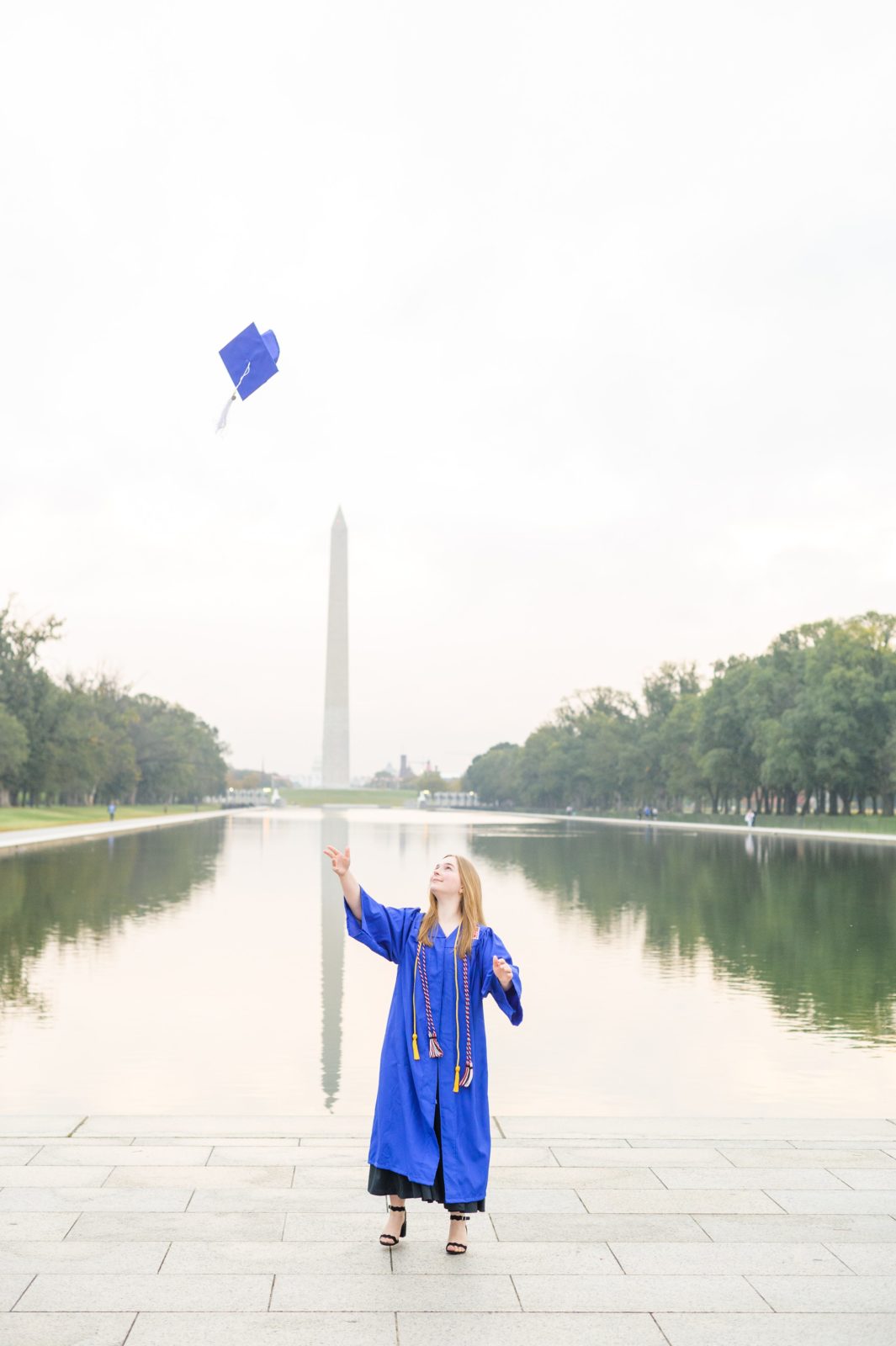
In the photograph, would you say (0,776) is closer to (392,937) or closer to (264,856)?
(264,856)

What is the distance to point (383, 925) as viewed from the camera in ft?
18.2

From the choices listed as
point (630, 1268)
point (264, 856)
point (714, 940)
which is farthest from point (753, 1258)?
point (264, 856)

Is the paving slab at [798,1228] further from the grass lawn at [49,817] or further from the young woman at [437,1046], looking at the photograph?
the grass lawn at [49,817]

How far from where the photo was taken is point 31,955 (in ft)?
→ 48.7

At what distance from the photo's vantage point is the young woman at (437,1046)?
5219 millimetres

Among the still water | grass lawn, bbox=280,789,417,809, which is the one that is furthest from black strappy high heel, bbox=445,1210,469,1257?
grass lawn, bbox=280,789,417,809

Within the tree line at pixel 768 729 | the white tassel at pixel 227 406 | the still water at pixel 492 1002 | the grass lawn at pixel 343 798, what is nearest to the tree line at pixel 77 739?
the grass lawn at pixel 343 798

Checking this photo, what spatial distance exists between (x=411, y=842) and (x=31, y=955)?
2888cm

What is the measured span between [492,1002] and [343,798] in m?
109

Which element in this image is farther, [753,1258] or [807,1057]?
[807,1057]

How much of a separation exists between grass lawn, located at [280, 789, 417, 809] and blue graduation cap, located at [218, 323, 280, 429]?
350 ft

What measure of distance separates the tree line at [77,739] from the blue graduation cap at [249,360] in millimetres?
52018

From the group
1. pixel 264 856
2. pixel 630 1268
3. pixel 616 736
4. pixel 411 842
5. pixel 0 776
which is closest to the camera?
pixel 630 1268

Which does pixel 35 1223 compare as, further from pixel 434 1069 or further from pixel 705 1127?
pixel 705 1127
